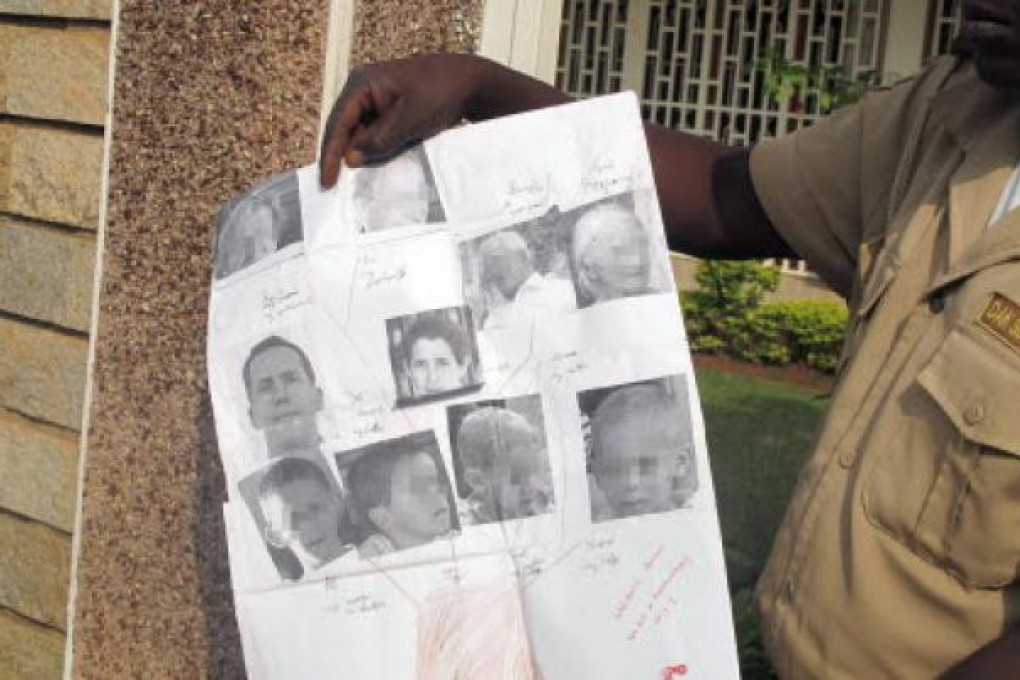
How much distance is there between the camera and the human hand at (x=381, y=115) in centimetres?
188

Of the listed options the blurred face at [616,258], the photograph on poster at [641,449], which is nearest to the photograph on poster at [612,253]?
the blurred face at [616,258]

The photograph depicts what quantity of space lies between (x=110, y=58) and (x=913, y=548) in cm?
163

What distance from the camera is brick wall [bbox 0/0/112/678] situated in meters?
2.66

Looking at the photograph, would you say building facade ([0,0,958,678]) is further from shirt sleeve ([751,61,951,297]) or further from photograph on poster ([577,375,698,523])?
photograph on poster ([577,375,698,523])

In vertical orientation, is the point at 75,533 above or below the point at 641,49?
below

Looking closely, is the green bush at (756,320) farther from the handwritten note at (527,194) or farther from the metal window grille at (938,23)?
the handwritten note at (527,194)

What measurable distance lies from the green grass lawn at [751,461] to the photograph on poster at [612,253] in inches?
69.4

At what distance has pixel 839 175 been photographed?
1.93 meters

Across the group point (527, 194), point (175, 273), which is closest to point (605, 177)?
point (527, 194)

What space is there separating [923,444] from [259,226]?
86 cm

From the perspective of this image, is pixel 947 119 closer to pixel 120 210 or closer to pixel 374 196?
pixel 374 196

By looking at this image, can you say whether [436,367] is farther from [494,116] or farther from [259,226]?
[494,116]

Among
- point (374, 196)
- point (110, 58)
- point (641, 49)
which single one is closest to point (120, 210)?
point (110, 58)

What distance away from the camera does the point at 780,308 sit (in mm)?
10359
